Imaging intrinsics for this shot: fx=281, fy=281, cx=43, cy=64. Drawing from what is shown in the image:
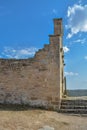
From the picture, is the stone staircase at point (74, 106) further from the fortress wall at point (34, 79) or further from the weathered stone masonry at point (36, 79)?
the fortress wall at point (34, 79)

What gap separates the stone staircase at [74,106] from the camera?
566 inches

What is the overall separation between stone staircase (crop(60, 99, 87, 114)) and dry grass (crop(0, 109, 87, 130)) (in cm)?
74

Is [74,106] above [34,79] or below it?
below

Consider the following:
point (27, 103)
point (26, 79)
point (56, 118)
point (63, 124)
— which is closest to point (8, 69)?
point (26, 79)

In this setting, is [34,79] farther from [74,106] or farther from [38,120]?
[38,120]

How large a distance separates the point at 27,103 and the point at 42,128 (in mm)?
4694

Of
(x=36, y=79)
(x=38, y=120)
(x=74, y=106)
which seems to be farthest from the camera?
(x=36, y=79)

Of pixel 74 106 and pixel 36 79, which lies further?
pixel 36 79

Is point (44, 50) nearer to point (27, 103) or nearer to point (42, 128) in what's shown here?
point (27, 103)

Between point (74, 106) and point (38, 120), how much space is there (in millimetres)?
3349

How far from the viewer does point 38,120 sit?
39.4 ft

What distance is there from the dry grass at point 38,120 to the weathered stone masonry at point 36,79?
3.75 feet

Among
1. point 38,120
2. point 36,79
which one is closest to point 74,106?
point 36,79

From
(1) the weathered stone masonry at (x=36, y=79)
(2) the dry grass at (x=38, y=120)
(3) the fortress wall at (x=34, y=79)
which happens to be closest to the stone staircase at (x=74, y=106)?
(1) the weathered stone masonry at (x=36, y=79)
